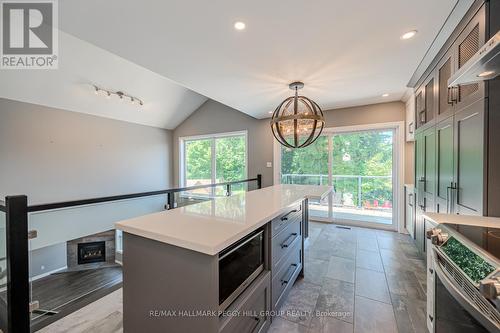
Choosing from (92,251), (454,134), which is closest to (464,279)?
(454,134)

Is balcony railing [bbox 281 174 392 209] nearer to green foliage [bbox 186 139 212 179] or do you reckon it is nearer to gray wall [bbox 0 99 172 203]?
green foliage [bbox 186 139 212 179]

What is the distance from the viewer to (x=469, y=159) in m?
1.50

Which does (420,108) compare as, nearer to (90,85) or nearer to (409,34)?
(409,34)

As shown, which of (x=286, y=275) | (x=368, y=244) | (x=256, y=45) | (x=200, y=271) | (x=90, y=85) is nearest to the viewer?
(x=200, y=271)

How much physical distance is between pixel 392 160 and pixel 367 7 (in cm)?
315

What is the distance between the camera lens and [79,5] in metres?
1.53

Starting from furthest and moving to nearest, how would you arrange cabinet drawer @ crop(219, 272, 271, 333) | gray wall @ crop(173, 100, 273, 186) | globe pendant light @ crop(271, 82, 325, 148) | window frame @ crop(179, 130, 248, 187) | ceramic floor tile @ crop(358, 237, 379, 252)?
window frame @ crop(179, 130, 248, 187)
gray wall @ crop(173, 100, 273, 186)
ceramic floor tile @ crop(358, 237, 379, 252)
globe pendant light @ crop(271, 82, 325, 148)
cabinet drawer @ crop(219, 272, 271, 333)

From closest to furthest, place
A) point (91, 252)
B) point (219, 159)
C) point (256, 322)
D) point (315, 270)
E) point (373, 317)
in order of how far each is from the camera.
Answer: point (256, 322) → point (373, 317) → point (315, 270) → point (91, 252) → point (219, 159)

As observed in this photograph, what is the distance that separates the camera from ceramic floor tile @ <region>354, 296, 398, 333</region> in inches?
60.9

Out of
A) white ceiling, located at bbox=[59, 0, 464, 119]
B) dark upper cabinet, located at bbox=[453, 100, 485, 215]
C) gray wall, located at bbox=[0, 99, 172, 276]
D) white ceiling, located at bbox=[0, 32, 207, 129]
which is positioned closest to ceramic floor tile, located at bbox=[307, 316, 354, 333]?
dark upper cabinet, located at bbox=[453, 100, 485, 215]

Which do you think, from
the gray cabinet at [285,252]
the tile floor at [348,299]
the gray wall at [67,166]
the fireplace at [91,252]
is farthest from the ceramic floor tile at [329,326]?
the fireplace at [91,252]

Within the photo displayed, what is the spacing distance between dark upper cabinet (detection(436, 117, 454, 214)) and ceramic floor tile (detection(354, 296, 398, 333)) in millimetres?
1039

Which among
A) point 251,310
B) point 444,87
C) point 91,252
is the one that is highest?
point 444,87

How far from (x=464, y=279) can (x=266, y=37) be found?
2.13m
